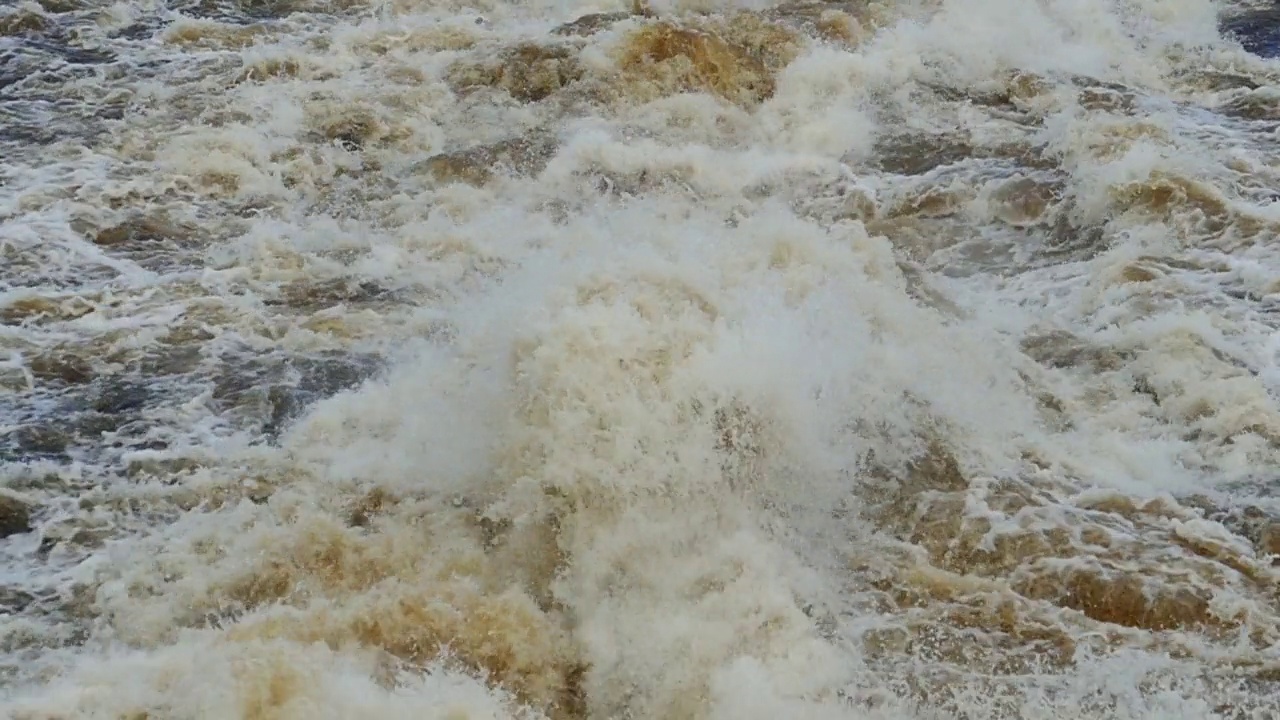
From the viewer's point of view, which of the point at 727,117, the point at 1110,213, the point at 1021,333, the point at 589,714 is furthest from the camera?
the point at 727,117

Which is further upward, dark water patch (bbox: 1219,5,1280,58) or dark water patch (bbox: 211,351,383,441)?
dark water patch (bbox: 1219,5,1280,58)

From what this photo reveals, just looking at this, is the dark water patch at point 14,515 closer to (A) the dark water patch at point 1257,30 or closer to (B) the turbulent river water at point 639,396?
(B) the turbulent river water at point 639,396

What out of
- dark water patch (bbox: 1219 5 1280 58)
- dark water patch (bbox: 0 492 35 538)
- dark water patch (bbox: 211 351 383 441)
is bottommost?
dark water patch (bbox: 211 351 383 441)

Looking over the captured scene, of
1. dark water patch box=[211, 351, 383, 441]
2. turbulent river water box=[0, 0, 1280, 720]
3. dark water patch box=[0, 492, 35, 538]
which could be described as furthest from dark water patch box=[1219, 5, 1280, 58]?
dark water patch box=[0, 492, 35, 538]

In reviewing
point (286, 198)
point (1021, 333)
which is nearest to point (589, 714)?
point (1021, 333)

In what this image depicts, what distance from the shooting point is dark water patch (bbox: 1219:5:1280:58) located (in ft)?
38.2

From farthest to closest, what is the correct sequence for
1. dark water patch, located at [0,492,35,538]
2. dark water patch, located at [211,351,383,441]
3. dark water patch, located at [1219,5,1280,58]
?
1. dark water patch, located at [1219,5,1280,58]
2. dark water patch, located at [211,351,383,441]
3. dark water patch, located at [0,492,35,538]

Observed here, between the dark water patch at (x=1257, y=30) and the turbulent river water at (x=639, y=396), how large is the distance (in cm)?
150

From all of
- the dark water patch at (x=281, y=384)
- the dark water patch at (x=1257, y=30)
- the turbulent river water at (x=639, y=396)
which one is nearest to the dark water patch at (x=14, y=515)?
the turbulent river water at (x=639, y=396)

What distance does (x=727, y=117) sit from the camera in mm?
9945

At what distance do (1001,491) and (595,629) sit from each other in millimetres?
2058

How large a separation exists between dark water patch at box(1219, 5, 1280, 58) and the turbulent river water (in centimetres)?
150

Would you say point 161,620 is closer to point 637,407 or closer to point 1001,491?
point 637,407

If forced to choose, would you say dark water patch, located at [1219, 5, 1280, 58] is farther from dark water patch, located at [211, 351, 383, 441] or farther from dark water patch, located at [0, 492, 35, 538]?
dark water patch, located at [0, 492, 35, 538]
